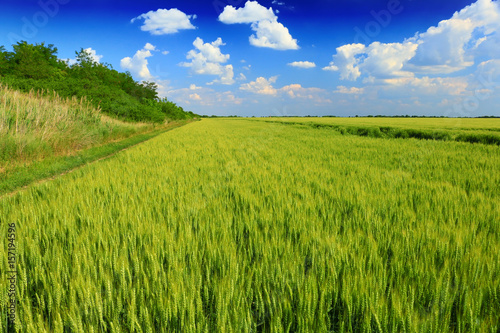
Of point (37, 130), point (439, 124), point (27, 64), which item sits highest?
point (27, 64)

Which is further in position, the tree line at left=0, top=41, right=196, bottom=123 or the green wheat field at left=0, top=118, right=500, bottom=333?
the tree line at left=0, top=41, right=196, bottom=123

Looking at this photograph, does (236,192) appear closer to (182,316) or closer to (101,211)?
(101,211)

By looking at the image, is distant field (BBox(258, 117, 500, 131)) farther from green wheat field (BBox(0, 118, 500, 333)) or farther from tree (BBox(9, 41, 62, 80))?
tree (BBox(9, 41, 62, 80))

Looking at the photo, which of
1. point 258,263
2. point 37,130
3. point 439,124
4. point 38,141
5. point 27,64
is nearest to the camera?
point 258,263

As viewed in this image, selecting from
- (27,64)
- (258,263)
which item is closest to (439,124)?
(258,263)

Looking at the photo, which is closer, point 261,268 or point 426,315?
point 426,315

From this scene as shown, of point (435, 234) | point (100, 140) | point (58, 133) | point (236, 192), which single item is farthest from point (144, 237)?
point (100, 140)

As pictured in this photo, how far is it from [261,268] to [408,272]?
92 cm

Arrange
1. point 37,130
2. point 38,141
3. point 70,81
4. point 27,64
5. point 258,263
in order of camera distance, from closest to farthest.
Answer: point 258,263, point 38,141, point 37,130, point 70,81, point 27,64

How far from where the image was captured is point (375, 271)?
5.52ft

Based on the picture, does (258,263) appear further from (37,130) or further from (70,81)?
(70,81)

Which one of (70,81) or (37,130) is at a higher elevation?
(70,81)

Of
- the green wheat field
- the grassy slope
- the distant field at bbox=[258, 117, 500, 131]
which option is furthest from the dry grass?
the distant field at bbox=[258, 117, 500, 131]

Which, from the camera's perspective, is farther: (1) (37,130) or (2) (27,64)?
(2) (27,64)
